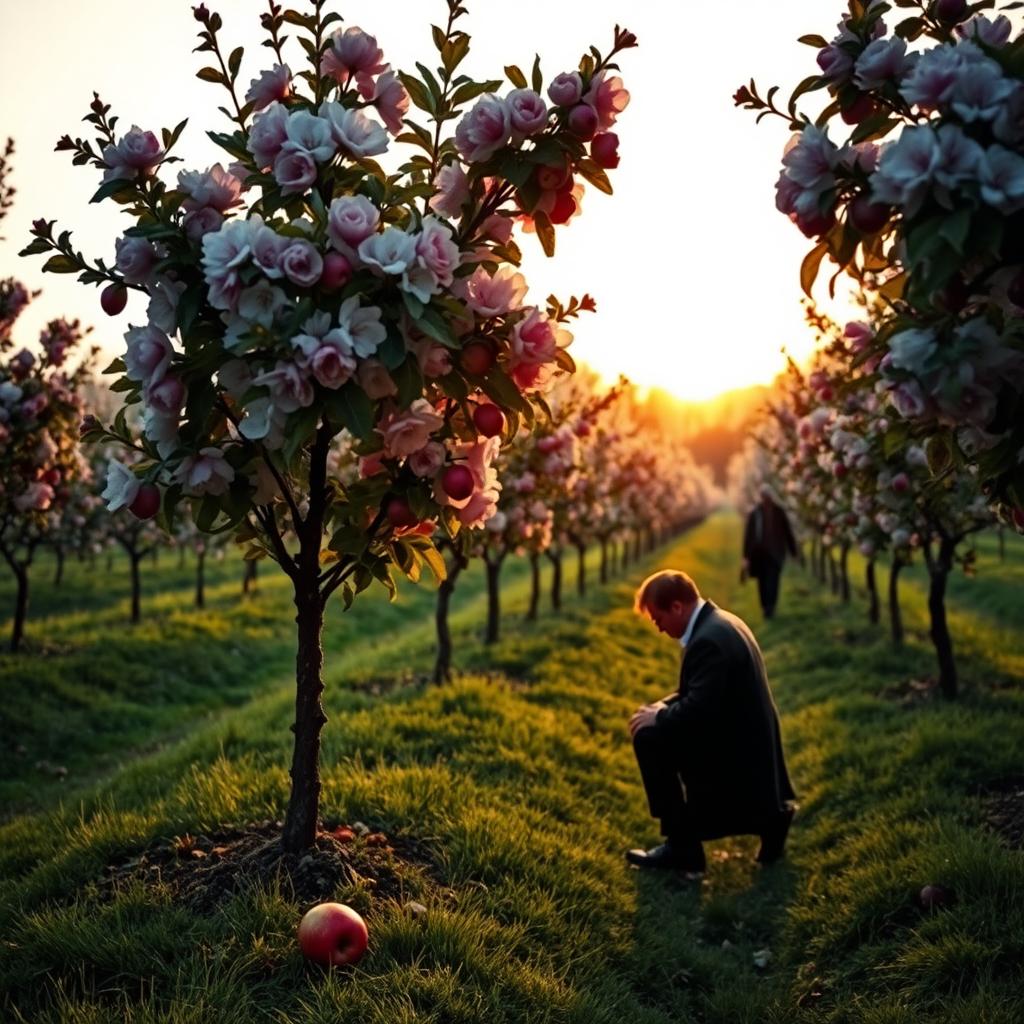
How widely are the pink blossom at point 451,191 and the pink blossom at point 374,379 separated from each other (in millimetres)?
774

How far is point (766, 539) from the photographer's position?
1481 centimetres

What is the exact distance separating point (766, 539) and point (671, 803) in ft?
32.5

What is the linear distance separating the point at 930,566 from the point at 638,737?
422cm

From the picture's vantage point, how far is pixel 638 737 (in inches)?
216

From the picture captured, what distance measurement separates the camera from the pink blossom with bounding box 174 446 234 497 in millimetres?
3213

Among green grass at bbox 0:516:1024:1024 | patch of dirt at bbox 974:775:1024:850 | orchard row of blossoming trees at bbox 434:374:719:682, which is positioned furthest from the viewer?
orchard row of blossoming trees at bbox 434:374:719:682

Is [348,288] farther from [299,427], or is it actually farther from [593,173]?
[593,173]

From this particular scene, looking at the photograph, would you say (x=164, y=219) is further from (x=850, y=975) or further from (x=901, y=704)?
(x=901, y=704)

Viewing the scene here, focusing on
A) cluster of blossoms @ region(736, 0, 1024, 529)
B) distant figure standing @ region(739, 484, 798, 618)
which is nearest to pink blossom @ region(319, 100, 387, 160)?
cluster of blossoms @ region(736, 0, 1024, 529)

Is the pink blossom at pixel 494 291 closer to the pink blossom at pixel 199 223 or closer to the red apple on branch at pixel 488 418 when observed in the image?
the red apple on branch at pixel 488 418

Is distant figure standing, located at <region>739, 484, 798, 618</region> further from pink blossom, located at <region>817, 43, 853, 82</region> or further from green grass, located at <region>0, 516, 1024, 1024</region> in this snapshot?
pink blossom, located at <region>817, 43, 853, 82</region>

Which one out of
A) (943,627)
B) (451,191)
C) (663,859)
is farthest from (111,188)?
(943,627)

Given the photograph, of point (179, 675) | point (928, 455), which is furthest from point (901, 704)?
point (179, 675)

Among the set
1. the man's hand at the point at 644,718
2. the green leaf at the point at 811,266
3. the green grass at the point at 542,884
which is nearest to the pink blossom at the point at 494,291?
the green leaf at the point at 811,266
